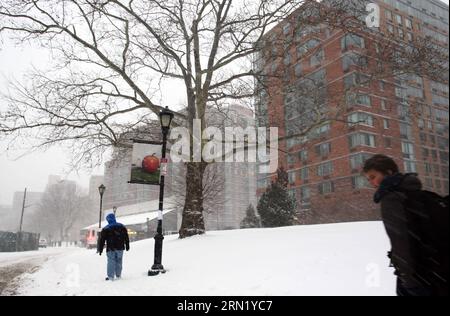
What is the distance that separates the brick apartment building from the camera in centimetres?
1219

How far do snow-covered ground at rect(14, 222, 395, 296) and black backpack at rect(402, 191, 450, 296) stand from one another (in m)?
2.58

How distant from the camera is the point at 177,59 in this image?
17.2m

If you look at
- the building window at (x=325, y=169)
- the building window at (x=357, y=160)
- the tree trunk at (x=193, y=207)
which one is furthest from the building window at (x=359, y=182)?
the tree trunk at (x=193, y=207)

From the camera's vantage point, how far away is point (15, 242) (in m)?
46.7

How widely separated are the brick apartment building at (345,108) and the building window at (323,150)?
134mm

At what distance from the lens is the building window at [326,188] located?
4797 cm

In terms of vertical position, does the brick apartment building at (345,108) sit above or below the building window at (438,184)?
above

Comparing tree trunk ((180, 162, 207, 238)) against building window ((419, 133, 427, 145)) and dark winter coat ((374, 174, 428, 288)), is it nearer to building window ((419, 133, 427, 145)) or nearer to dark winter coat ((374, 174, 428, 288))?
building window ((419, 133, 427, 145))

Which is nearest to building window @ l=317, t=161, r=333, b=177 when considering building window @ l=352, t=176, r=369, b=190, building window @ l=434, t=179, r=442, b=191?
building window @ l=352, t=176, r=369, b=190

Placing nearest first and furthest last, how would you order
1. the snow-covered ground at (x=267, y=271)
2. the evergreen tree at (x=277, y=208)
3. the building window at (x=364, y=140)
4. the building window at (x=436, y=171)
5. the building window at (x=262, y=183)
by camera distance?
1. the building window at (x=436, y=171)
2. the snow-covered ground at (x=267, y=271)
3. the evergreen tree at (x=277, y=208)
4. the building window at (x=364, y=140)
5. the building window at (x=262, y=183)

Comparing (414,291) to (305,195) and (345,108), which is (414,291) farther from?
(305,195)

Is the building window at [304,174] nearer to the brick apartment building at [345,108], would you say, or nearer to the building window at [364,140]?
the brick apartment building at [345,108]

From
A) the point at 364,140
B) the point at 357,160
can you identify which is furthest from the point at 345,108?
the point at 364,140

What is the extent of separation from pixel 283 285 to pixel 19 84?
15.2 meters
